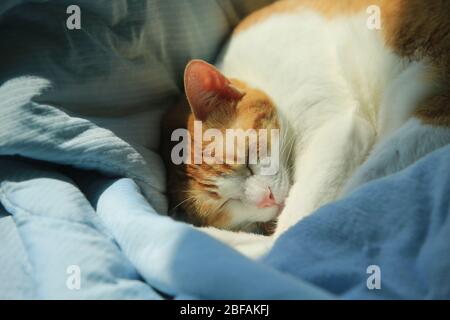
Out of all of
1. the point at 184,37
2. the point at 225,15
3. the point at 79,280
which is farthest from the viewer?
the point at 225,15

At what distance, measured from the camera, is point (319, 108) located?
143 centimetres

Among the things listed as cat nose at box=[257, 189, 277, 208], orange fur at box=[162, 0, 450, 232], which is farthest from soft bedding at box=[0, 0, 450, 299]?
cat nose at box=[257, 189, 277, 208]

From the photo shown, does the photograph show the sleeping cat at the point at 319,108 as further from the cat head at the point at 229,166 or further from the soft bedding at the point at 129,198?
the soft bedding at the point at 129,198

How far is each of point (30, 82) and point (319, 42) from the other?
2.35 ft

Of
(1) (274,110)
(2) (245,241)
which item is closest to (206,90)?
(1) (274,110)

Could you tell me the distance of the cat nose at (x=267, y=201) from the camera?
1.37m

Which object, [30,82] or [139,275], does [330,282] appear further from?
[30,82]

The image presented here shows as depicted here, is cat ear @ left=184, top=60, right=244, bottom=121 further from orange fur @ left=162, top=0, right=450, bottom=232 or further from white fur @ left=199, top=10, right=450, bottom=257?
white fur @ left=199, top=10, right=450, bottom=257

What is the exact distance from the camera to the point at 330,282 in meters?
1.00

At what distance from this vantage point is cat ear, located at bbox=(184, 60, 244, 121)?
1389 mm

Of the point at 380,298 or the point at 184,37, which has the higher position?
the point at 184,37

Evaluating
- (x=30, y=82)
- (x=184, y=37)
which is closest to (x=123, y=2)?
(x=184, y=37)

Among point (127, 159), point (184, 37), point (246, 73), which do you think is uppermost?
point (184, 37)

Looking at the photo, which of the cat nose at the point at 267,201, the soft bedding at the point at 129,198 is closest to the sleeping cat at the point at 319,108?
the cat nose at the point at 267,201
